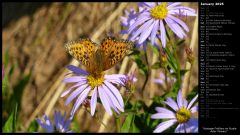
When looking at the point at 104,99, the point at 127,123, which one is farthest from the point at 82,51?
the point at 127,123

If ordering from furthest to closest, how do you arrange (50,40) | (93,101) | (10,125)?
1. (50,40)
2. (10,125)
3. (93,101)

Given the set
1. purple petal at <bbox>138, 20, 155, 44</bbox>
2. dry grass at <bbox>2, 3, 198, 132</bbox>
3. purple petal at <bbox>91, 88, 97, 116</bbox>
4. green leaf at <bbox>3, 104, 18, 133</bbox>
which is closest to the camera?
purple petal at <bbox>91, 88, 97, 116</bbox>

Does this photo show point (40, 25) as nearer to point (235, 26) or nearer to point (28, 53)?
point (28, 53)

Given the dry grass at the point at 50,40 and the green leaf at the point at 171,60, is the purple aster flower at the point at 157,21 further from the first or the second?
the dry grass at the point at 50,40

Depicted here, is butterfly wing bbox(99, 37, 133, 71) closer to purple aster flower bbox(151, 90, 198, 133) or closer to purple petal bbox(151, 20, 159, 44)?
purple petal bbox(151, 20, 159, 44)

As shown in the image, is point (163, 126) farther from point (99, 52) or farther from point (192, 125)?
point (99, 52)

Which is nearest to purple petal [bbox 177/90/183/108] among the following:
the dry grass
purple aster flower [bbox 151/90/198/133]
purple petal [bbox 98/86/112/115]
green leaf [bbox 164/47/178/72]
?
purple aster flower [bbox 151/90/198/133]

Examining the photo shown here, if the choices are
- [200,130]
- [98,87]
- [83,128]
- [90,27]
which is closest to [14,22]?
[90,27]
